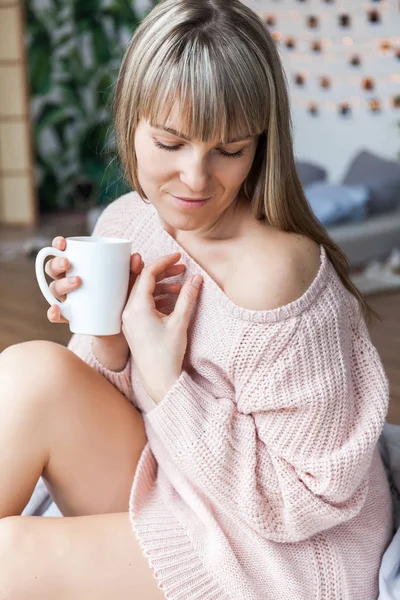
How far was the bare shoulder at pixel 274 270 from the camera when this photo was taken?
3.28 ft

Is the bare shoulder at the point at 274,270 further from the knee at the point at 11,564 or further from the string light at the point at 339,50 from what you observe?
the string light at the point at 339,50

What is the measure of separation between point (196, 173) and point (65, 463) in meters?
0.43

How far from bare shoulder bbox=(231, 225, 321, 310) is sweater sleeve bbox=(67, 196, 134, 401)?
258mm

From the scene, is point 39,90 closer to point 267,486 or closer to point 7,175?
point 7,175

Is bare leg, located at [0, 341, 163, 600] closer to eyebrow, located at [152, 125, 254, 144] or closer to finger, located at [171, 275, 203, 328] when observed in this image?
finger, located at [171, 275, 203, 328]

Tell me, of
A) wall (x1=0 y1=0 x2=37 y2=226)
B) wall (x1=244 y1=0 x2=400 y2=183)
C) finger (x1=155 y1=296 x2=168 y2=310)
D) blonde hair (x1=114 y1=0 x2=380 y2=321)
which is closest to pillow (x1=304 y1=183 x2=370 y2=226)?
wall (x1=244 y1=0 x2=400 y2=183)

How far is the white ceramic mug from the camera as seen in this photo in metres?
1.00

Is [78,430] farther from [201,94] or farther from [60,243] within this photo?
[201,94]

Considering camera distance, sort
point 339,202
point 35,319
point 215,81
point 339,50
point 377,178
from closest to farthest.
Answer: point 215,81, point 35,319, point 339,202, point 377,178, point 339,50

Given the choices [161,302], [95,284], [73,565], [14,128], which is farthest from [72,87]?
[73,565]

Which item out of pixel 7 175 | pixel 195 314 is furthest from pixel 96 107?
pixel 195 314

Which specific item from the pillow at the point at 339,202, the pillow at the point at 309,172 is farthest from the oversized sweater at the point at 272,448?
the pillow at the point at 309,172

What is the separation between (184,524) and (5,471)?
242 mm

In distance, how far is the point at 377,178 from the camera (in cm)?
438
